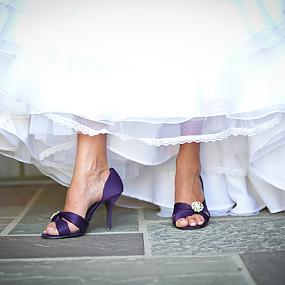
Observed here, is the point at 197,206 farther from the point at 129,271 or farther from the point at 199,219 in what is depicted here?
the point at 129,271

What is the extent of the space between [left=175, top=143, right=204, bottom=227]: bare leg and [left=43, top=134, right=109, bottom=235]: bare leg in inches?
8.7

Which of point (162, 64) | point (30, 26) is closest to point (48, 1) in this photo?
point (30, 26)

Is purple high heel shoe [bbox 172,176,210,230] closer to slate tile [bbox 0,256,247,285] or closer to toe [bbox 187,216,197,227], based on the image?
toe [bbox 187,216,197,227]

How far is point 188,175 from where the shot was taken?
1.35m

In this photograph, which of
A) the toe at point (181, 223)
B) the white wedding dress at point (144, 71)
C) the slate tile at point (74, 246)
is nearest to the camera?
the slate tile at point (74, 246)

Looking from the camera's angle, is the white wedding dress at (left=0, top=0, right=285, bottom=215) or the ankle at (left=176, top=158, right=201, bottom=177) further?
the ankle at (left=176, top=158, right=201, bottom=177)

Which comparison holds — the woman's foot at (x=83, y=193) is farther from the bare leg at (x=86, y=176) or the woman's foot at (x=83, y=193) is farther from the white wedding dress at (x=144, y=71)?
the white wedding dress at (x=144, y=71)

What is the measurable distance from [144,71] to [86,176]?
0.97 ft

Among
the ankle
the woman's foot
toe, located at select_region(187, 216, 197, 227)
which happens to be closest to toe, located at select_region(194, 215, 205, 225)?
toe, located at select_region(187, 216, 197, 227)

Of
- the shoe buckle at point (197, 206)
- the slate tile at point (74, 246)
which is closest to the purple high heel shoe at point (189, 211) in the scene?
the shoe buckle at point (197, 206)

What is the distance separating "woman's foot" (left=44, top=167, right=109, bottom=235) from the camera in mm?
1203

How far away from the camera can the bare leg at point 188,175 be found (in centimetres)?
133

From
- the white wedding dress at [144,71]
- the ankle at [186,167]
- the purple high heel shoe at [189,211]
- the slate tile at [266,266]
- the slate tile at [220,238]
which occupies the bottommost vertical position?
the slate tile at [266,266]

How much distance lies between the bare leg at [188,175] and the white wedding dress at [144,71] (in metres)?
0.12
